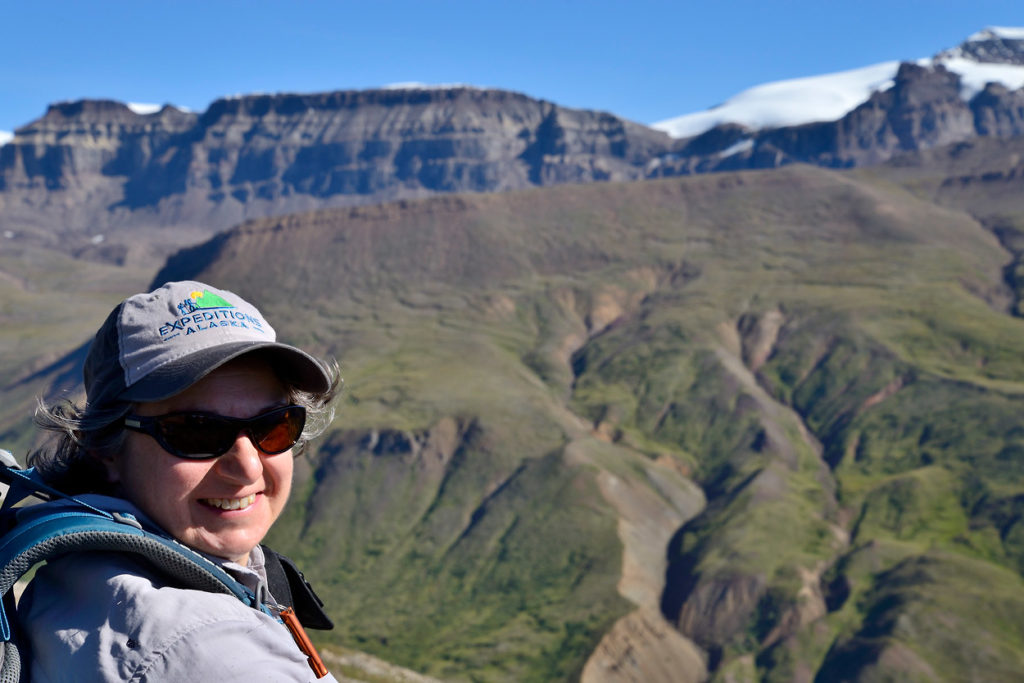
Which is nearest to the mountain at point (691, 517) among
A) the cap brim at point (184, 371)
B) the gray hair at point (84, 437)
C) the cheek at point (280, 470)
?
the gray hair at point (84, 437)

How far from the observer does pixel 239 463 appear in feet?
16.1

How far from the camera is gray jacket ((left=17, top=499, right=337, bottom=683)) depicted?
3.69m

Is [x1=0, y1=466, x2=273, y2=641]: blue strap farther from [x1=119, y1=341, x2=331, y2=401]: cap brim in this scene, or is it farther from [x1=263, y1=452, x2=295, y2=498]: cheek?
[x1=263, y1=452, x2=295, y2=498]: cheek

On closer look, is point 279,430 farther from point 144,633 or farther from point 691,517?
point 691,517

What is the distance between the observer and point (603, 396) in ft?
642

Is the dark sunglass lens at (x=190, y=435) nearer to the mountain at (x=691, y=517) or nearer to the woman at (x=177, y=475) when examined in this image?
the woman at (x=177, y=475)

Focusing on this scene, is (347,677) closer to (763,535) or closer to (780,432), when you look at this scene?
(763,535)

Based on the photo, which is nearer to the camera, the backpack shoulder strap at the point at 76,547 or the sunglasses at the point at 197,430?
the backpack shoulder strap at the point at 76,547

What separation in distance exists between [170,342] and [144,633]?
1.43 m

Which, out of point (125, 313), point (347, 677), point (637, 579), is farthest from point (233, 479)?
point (637, 579)

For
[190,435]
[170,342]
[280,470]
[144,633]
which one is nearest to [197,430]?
[190,435]

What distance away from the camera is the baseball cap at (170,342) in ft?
15.2

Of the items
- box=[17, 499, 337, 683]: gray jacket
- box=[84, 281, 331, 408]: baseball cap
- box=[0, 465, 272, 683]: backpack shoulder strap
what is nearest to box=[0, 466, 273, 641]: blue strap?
box=[0, 465, 272, 683]: backpack shoulder strap

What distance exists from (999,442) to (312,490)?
10696 centimetres
